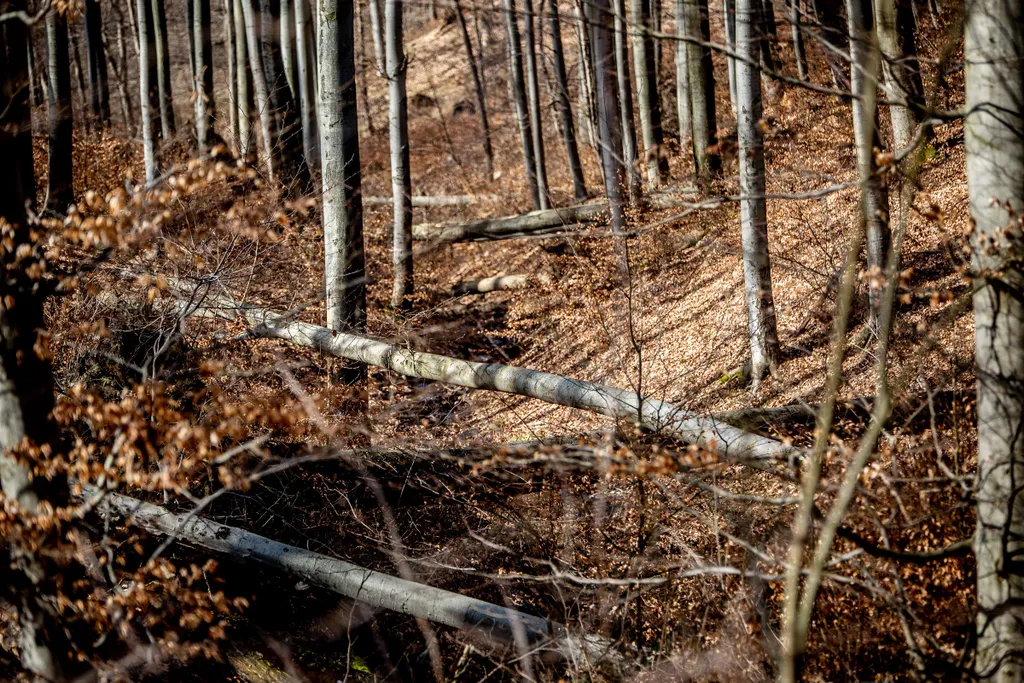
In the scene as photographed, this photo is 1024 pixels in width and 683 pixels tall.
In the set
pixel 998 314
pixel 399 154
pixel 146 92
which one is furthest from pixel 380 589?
pixel 146 92

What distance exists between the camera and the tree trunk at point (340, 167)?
29.1 feet

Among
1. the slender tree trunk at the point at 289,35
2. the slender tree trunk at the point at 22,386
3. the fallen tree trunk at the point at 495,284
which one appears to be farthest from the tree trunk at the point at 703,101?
the slender tree trunk at the point at 22,386

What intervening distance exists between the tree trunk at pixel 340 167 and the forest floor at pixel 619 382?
0.69 m

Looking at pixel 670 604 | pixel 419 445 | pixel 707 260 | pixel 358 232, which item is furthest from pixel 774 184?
pixel 670 604

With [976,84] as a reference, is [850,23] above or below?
above

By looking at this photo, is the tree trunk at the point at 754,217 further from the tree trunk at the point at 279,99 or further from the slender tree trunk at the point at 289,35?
the slender tree trunk at the point at 289,35

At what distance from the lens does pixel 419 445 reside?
7414mm

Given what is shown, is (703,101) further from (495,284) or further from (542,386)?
(542,386)

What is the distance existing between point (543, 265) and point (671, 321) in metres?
2.66

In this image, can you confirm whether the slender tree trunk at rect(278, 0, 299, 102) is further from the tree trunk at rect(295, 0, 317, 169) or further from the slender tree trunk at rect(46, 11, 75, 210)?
the slender tree trunk at rect(46, 11, 75, 210)

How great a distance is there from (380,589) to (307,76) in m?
13.8

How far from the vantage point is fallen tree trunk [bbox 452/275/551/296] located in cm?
1328

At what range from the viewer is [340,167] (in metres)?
9.05

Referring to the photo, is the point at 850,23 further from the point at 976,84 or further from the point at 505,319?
the point at 505,319
